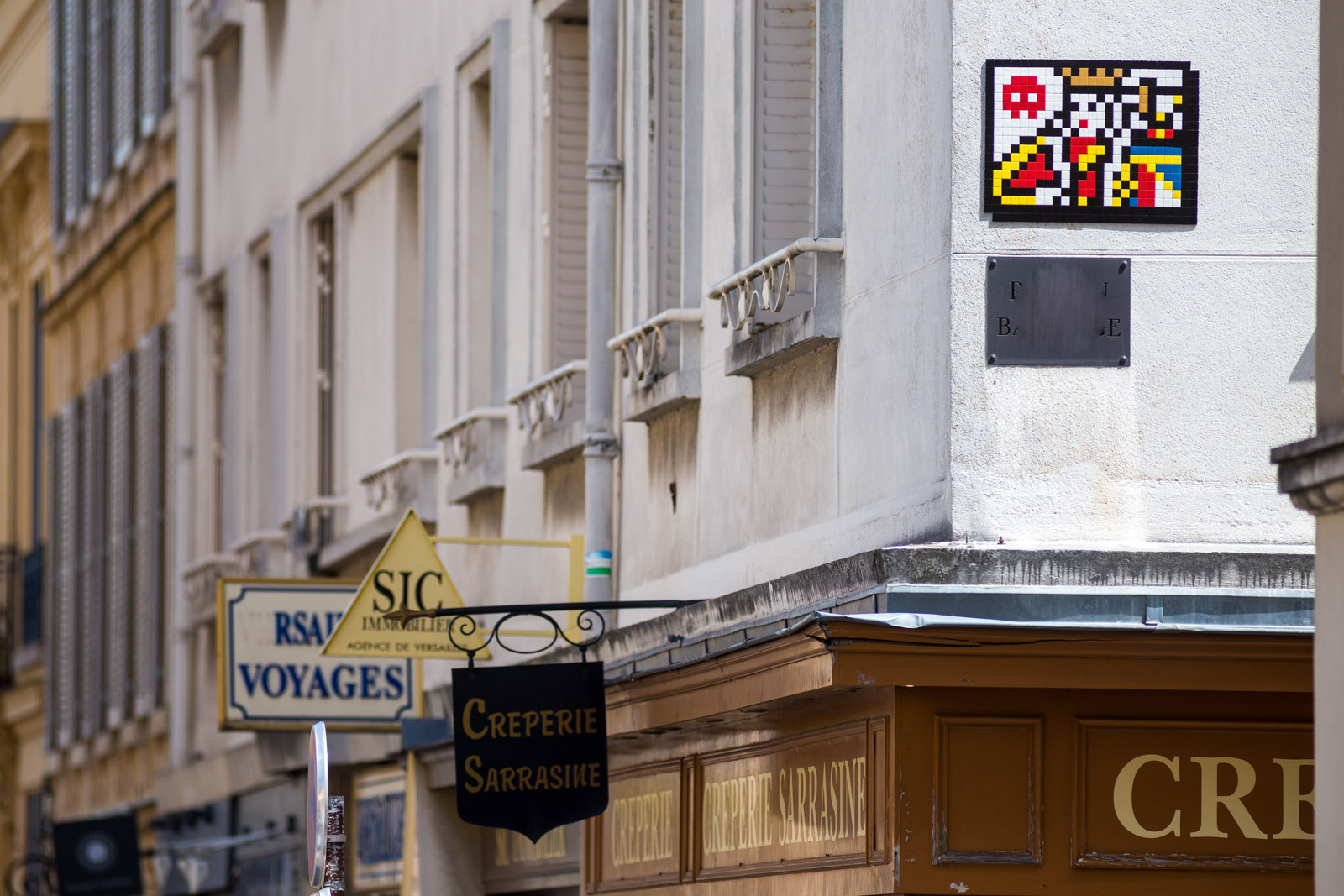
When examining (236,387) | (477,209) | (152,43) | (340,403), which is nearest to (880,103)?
(477,209)

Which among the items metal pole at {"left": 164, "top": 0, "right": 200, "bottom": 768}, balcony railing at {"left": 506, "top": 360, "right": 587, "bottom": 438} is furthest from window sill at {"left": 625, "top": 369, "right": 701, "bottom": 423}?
metal pole at {"left": 164, "top": 0, "right": 200, "bottom": 768}

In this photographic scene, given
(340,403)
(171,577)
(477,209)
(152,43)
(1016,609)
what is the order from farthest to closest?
(152,43), (171,577), (340,403), (477,209), (1016,609)

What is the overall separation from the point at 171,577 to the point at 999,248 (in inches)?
552

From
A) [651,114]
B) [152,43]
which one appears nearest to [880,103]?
[651,114]

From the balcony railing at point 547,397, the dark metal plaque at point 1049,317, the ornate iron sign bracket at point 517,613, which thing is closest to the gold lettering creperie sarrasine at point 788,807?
the ornate iron sign bracket at point 517,613

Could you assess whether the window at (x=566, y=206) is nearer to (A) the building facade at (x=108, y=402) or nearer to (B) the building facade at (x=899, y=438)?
(B) the building facade at (x=899, y=438)

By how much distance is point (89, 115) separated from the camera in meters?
26.5

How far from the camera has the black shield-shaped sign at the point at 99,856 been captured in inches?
843

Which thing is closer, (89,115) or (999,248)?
(999,248)

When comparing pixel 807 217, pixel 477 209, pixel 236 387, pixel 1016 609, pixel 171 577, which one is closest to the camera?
pixel 1016 609

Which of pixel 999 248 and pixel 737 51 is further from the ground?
pixel 737 51

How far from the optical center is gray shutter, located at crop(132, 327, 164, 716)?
74.4 ft

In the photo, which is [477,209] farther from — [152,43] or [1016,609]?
[152,43]

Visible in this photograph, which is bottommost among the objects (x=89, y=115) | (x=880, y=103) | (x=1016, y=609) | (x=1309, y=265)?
(x=1016, y=609)
